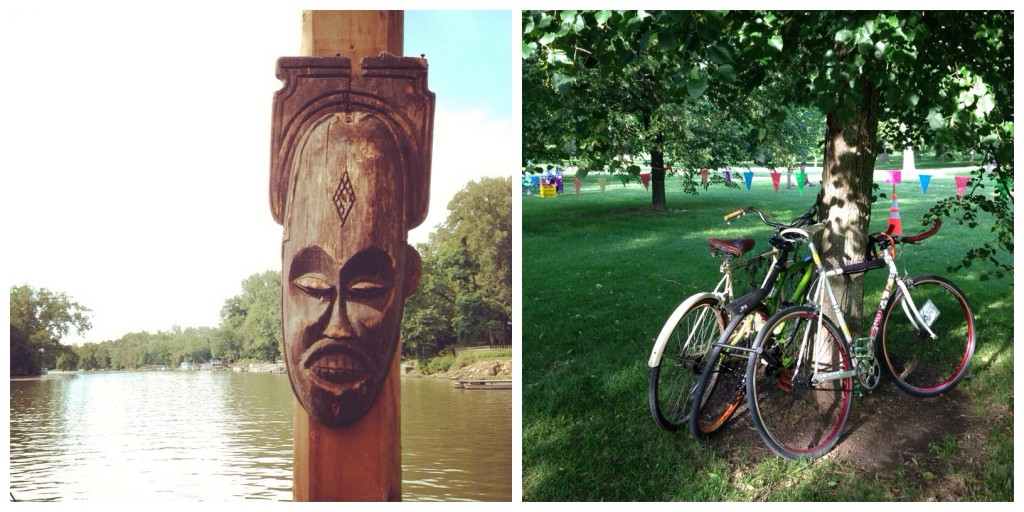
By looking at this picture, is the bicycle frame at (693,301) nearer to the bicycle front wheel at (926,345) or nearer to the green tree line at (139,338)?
the bicycle front wheel at (926,345)

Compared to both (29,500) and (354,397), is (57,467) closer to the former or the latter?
(29,500)

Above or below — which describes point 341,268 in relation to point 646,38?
below

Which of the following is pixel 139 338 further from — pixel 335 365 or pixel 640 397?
pixel 640 397

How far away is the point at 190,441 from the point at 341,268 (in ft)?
3.31

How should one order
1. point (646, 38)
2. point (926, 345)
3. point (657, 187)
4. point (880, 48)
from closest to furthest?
point (646, 38)
point (880, 48)
point (926, 345)
point (657, 187)

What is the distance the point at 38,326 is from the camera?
3.00 m

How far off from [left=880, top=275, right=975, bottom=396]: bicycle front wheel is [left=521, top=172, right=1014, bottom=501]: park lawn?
0.37 ft

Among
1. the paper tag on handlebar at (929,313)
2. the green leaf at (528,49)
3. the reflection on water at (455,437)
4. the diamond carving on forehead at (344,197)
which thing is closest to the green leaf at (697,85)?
the green leaf at (528,49)

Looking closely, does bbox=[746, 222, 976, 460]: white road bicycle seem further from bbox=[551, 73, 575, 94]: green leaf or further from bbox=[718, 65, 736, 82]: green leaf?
bbox=[551, 73, 575, 94]: green leaf

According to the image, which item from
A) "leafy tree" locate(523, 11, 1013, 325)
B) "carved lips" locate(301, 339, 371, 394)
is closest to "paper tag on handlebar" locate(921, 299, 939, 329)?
"leafy tree" locate(523, 11, 1013, 325)

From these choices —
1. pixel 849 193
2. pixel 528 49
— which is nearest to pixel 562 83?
pixel 528 49

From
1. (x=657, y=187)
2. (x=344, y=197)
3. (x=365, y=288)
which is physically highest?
(x=657, y=187)

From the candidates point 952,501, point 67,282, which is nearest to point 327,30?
point 67,282

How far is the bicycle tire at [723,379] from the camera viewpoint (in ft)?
10.2
